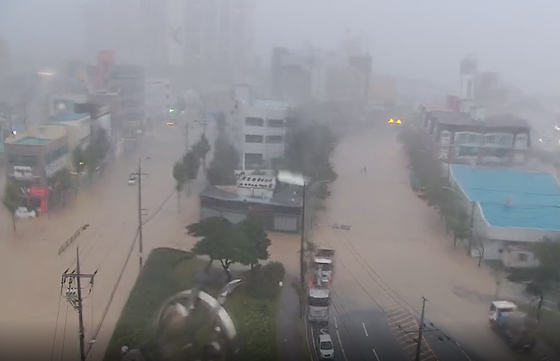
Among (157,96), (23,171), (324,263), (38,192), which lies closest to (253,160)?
(38,192)

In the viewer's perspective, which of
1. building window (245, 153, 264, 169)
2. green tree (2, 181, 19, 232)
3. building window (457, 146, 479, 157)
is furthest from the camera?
building window (245, 153, 264, 169)

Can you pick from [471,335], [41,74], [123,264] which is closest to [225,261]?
[123,264]

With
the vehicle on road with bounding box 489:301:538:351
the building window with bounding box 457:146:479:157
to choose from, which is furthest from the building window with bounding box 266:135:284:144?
the vehicle on road with bounding box 489:301:538:351

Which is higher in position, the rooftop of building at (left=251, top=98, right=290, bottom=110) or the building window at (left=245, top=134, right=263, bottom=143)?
the rooftop of building at (left=251, top=98, right=290, bottom=110)

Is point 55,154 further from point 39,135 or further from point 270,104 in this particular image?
point 270,104

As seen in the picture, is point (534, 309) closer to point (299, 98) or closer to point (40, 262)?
point (40, 262)

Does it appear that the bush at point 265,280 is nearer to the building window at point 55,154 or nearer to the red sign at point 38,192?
the red sign at point 38,192

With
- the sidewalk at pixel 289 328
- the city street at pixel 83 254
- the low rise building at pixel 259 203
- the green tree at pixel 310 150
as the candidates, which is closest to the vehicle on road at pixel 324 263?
the sidewalk at pixel 289 328

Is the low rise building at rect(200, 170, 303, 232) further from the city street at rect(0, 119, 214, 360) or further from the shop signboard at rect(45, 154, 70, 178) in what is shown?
the shop signboard at rect(45, 154, 70, 178)
